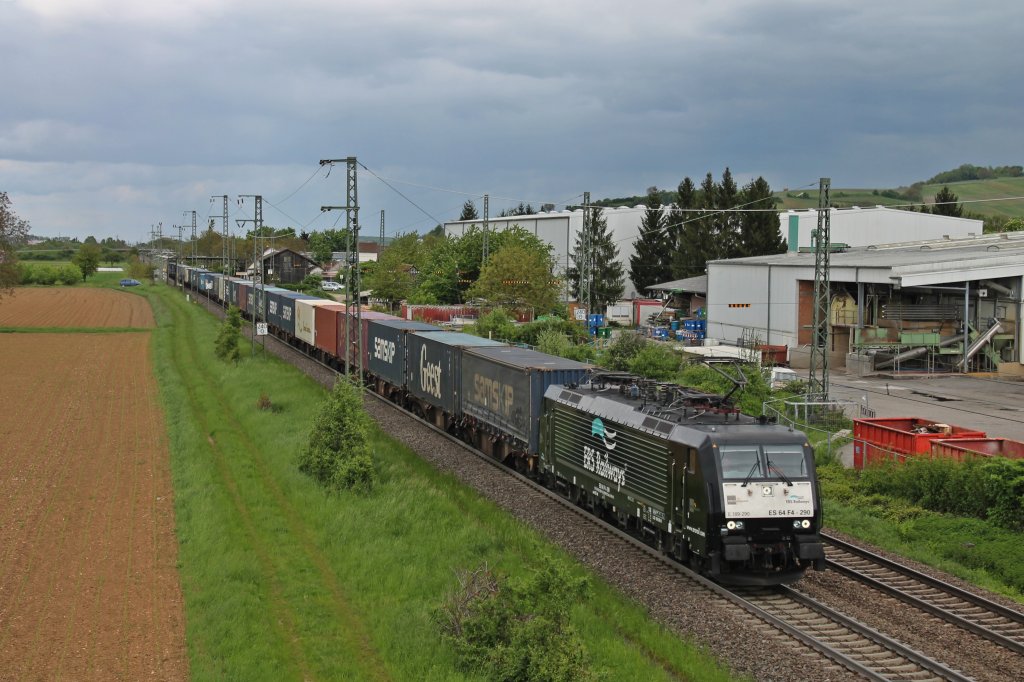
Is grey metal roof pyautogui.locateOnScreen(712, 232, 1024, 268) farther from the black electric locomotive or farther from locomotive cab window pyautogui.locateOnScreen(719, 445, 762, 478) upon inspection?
locomotive cab window pyautogui.locateOnScreen(719, 445, 762, 478)

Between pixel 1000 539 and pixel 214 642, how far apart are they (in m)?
16.2

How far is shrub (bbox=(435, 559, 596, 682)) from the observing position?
41.8 ft

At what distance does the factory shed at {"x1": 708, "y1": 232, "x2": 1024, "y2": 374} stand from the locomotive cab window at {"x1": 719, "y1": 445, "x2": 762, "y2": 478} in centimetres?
3632

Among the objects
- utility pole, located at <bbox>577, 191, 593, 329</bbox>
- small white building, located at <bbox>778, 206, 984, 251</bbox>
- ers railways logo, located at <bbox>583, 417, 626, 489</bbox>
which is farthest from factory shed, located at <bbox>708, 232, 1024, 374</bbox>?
ers railways logo, located at <bbox>583, 417, 626, 489</bbox>

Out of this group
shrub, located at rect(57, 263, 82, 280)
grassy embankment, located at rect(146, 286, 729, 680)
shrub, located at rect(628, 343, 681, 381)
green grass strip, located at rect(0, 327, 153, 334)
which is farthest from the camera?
shrub, located at rect(57, 263, 82, 280)

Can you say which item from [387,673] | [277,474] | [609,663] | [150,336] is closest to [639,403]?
[609,663]

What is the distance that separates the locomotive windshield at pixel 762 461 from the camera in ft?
55.0

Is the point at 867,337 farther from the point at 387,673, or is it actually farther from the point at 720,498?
the point at 387,673

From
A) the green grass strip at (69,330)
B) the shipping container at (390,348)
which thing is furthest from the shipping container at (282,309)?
the shipping container at (390,348)

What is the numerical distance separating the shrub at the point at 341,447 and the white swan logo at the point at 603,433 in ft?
21.1

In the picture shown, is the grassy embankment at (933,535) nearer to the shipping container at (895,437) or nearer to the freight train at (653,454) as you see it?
the shipping container at (895,437)

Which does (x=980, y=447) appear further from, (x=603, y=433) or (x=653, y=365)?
(x=653, y=365)

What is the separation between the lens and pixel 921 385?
165ft

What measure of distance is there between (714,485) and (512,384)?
10274 mm
